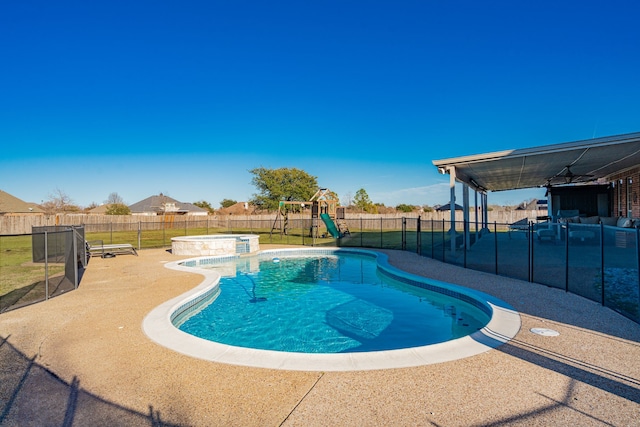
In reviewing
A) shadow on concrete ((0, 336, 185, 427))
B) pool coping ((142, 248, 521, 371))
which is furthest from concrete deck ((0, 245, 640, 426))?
pool coping ((142, 248, 521, 371))

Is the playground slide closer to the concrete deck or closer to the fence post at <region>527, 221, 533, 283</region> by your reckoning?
the fence post at <region>527, 221, 533, 283</region>

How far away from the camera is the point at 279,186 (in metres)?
42.0

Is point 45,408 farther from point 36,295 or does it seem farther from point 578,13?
point 578,13

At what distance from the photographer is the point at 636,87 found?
52.5ft

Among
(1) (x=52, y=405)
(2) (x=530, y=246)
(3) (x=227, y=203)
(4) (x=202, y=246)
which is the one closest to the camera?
(1) (x=52, y=405)

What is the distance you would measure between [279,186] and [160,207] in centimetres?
2073

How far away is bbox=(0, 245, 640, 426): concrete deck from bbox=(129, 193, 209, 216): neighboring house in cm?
4930

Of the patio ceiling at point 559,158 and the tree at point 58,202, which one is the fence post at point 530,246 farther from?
the tree at point 58,202

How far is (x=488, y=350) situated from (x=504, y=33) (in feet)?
48.3

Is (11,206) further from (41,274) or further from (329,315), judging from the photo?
(329,315)

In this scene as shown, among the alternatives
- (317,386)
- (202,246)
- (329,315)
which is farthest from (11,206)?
(317,386)

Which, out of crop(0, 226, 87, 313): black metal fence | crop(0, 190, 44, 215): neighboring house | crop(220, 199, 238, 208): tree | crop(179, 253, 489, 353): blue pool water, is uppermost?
crop(220, 199, 238, 208): tree

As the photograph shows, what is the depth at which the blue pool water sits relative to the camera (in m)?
5.46

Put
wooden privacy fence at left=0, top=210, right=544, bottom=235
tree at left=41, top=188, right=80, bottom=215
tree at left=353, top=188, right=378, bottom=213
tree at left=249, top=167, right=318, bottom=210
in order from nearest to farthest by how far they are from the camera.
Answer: wooden privacy fence at left=0, top=210, right=544, bottom=235, tree at left=249, top=167, right=318, bottom=210, tree at left=41, top=188, right=80, bottom=215, tree at left=353, top=188, right=378, bottom=213
